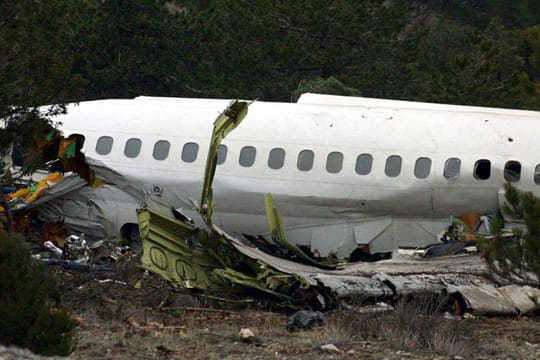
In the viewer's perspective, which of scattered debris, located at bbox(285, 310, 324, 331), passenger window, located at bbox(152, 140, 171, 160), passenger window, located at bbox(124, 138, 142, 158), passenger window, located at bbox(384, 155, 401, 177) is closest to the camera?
scattered debris, located at bbox(285, 310, 324, 331)

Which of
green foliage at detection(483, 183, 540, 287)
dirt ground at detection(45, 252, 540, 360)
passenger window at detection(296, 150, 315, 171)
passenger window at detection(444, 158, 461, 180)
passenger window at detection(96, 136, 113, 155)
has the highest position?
passenger window at detection(444, 158, 461, 180)

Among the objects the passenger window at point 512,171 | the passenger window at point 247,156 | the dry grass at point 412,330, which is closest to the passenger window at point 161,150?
the passenger window at point 247,156

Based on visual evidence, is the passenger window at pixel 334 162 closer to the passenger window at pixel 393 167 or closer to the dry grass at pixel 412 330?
the passenger window at pixel 393 167

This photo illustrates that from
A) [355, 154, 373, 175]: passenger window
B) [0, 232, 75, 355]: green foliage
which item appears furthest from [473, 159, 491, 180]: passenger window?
[0, 232, 75, 355]: green foliage

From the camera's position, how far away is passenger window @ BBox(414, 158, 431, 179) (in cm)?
2266

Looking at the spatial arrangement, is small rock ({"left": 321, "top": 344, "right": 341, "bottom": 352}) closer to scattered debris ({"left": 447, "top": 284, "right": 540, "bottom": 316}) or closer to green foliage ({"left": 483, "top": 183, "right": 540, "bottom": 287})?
green foliage ({"left": 483, "top": 183, "right": 540, "bottom": 287})

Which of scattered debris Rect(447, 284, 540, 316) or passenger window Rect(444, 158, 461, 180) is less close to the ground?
passenger window Rect(444, 158, 461, 180)

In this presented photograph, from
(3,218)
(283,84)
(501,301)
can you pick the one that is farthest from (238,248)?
(283,84)

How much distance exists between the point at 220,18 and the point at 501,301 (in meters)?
24.9

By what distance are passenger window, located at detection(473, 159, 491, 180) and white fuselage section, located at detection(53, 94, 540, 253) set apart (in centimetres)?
2

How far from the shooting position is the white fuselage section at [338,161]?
2258 cm

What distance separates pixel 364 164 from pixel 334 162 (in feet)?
1.84

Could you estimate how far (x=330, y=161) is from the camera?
23.1m

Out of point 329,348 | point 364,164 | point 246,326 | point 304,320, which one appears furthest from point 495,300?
point 364,164
